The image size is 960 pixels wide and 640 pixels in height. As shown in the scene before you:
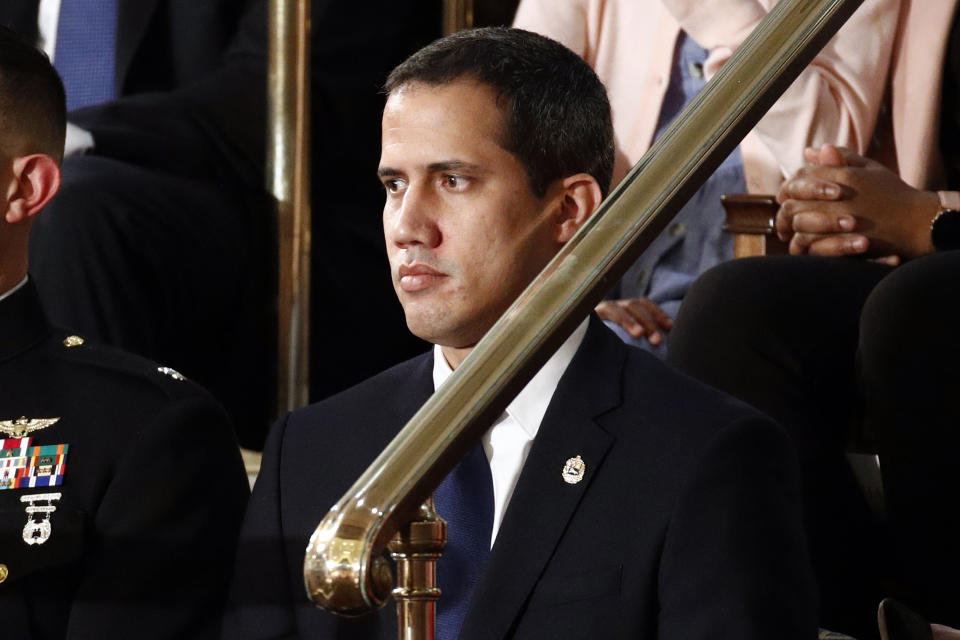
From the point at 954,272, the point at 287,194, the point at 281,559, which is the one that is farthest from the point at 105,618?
the point at 287,194

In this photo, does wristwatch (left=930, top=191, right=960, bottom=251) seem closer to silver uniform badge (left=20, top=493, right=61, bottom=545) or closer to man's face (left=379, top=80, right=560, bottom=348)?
man's face (left=379, top=80, right=560, bottom=348)

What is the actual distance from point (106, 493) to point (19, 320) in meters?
0.22

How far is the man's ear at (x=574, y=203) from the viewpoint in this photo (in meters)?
1.35

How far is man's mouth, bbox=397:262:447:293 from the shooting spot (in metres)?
1.24

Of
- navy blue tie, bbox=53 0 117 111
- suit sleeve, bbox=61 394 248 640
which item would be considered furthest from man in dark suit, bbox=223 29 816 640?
navy blue tie, bbox=53 0 117 111

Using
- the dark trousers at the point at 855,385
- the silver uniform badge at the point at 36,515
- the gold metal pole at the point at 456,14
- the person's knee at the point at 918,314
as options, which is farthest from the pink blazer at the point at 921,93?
the silver uniform badge at the point at 36,515

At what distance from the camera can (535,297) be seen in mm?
900

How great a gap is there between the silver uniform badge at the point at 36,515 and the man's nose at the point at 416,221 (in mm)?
437

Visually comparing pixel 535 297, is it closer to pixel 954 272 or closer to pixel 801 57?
pixel 801 57

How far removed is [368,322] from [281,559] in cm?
158

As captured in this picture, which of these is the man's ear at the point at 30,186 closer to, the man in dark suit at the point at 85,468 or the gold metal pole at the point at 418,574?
the man in dark suit at the point at 85,468

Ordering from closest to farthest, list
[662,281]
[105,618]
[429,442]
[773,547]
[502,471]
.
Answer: [429,442] → [773,547] → [502,471] → [105,618] → [662,281]

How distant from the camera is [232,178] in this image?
9.00 feet

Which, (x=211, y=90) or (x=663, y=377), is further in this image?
(x=211, y=90)
